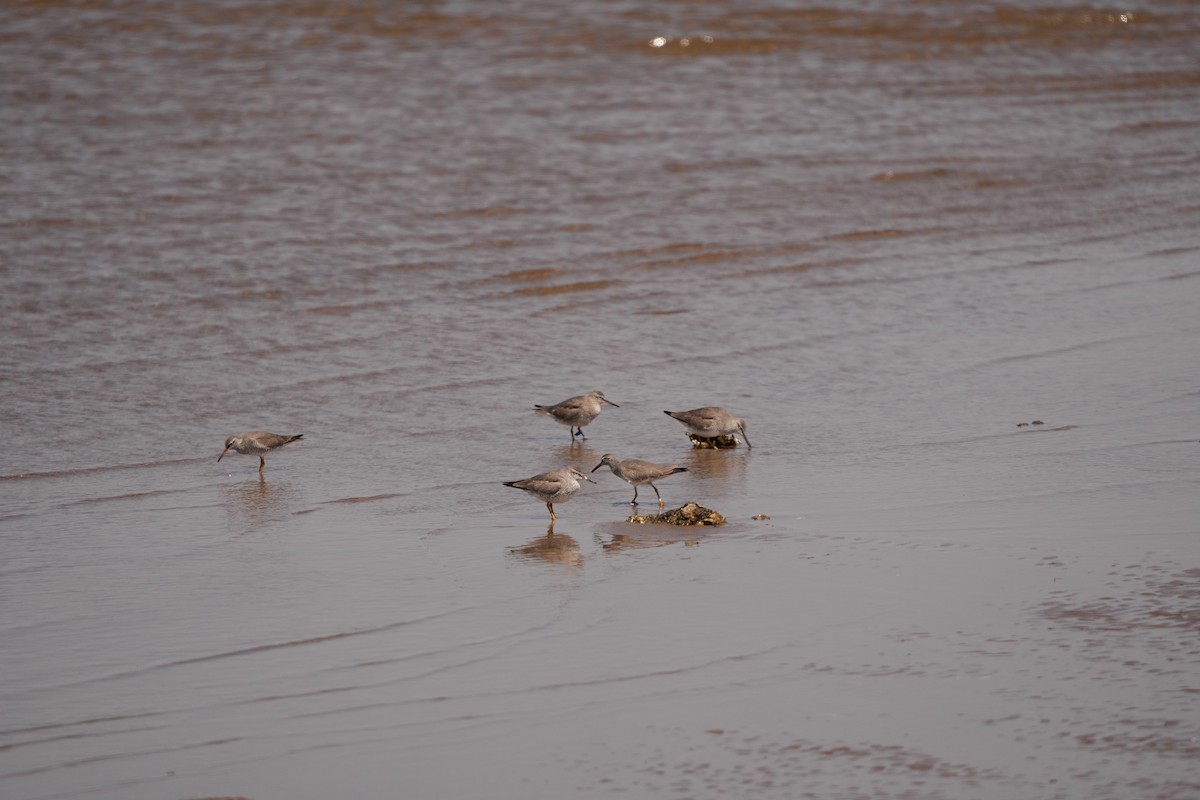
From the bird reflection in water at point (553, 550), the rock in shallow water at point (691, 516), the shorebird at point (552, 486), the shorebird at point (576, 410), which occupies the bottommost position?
the bird reflection in water at point (553, 550)

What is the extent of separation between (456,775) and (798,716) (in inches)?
48.4

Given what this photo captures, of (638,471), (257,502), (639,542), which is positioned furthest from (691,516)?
(257,502)

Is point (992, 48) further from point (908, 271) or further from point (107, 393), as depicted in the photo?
point (107, 393)

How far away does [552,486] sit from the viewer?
793 centimetres

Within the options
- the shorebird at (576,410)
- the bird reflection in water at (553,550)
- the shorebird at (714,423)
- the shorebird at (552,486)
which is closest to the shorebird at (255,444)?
the shorebird at (576,410)

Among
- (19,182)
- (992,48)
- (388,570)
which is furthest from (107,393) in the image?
(992,48)

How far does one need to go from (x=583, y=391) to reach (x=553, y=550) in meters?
3.19

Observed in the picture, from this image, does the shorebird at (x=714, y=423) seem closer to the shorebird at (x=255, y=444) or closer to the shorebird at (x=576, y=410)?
the shorebird at (x=576, y=410)

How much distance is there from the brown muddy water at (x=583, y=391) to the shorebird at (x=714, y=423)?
0.26 meters

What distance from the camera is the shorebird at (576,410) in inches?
378

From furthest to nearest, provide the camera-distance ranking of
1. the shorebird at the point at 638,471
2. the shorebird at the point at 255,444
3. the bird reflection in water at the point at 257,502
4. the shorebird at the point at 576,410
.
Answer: the shorebird at the point at 576,410
the shorebird at the point at 255,444
the shorebird at the point at 638,471
the bird reflection in water at the point at 257,502

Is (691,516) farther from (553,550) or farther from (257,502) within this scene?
(257,502)

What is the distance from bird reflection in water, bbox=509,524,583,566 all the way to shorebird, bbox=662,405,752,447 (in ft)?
5.54

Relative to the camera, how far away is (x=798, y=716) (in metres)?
5.46
